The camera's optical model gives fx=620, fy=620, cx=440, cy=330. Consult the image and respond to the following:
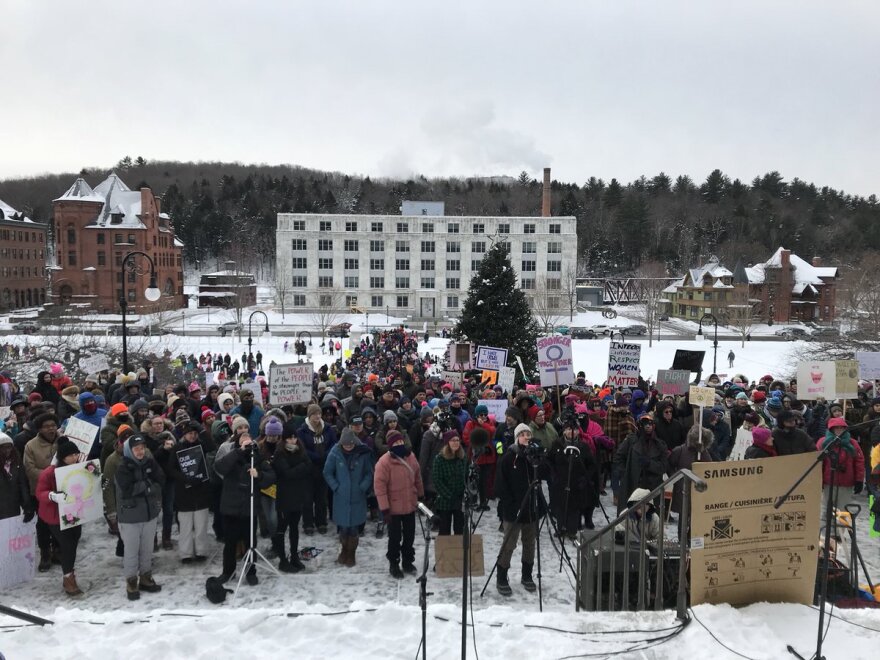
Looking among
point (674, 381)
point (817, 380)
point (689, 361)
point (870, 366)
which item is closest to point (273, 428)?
point (674, 381)

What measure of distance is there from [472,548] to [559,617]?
1.30 metres

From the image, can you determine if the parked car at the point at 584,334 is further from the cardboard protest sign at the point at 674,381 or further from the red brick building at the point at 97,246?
the red brick building at the point at 97,246

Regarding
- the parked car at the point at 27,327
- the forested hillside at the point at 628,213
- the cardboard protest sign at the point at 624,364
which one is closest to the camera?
the cardboard protest sign at the point at 624,364

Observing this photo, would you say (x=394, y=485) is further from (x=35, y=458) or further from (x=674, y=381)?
(x=674, y=381)

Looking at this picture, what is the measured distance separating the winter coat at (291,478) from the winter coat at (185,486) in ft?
3.12

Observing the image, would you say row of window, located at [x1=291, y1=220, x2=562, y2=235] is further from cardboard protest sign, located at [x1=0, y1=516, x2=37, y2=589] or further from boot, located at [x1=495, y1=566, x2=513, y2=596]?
boot, located at [x1=495, y1=566, x2=513, y2=596]

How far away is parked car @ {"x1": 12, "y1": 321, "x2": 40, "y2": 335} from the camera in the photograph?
157 feet

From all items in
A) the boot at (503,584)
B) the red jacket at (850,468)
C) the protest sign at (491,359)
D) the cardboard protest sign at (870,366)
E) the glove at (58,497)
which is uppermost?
the cardboard protest sign at (870,366)

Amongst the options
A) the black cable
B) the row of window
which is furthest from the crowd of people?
the row of window

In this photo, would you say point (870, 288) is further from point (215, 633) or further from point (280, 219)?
point (280, 219)

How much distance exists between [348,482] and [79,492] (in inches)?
124

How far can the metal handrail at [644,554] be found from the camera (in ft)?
15.8

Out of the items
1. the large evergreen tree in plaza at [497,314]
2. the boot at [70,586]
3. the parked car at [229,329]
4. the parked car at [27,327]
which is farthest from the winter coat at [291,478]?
the parked car at [229,329]

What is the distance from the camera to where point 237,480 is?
7.53 meters
